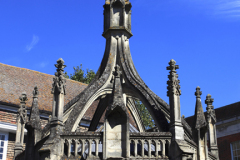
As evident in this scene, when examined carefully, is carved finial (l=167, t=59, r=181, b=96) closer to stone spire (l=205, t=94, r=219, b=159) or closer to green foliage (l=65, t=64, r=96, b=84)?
stone spire (l=205, t=94, r=219, b=159)

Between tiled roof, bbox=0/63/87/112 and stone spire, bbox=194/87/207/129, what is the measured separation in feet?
33.0

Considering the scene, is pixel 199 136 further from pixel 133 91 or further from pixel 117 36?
pixel 117 36

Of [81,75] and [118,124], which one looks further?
[81,75]

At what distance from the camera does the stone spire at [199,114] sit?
41.1 ft

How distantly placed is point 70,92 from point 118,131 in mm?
13514

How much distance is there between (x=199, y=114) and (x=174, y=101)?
1.50m

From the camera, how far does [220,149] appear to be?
23.9 m

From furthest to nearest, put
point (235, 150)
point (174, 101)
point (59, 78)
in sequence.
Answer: point (235, 150)
point (59, 78)
point (174, 101)

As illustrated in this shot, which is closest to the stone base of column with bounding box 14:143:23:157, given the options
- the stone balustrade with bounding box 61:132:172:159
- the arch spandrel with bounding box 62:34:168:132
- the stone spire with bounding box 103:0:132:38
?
the arch spandrel with bounding box 62:34:168:132

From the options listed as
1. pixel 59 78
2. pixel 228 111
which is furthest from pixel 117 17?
pixel 228 111

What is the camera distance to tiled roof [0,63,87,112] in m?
20.8

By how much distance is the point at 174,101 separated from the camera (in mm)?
11742

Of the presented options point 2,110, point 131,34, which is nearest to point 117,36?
point 131,34

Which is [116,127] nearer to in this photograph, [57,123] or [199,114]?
[57,123]
